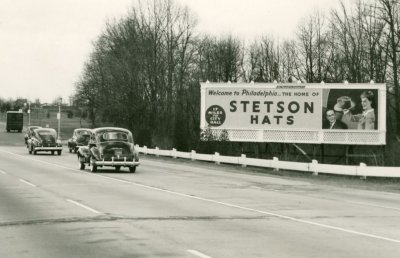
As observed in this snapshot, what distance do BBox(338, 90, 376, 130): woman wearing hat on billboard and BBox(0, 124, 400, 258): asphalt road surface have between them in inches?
841

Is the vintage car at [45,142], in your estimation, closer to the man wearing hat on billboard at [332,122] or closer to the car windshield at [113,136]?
the man wearing hat on billboard at [332,122]

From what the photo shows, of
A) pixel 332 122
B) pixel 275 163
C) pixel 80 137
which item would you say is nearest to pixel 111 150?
pixel 275 163

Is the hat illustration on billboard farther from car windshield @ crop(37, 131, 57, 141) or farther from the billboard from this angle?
car windshield @ crop(37, 131, 57, 141)

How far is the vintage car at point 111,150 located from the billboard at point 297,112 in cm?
1714

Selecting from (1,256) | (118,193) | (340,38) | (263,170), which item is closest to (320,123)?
(263,170)

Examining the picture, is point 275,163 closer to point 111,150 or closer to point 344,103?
point 111,150

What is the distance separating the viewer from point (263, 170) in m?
36.8

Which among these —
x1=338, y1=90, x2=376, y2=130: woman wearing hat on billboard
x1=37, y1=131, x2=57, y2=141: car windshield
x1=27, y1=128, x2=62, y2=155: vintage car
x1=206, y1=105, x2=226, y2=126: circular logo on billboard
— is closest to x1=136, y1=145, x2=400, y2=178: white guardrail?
x1=206, y1=105, x2=226, y2=126: circular logo on billboard

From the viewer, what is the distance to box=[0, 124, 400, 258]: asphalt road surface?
→ 10133 mm

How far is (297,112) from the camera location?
1825 inches

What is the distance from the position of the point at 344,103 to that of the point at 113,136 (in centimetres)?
2045

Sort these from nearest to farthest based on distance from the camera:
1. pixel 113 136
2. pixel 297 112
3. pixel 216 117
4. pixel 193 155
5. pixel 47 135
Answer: pixel 113 136, pixel 193 155, pixel 297 112, pixel 216 117, pixel 47 135

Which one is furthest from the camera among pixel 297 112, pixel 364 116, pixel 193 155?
pixel 297 112

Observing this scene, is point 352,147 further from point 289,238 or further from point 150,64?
point 289,238
